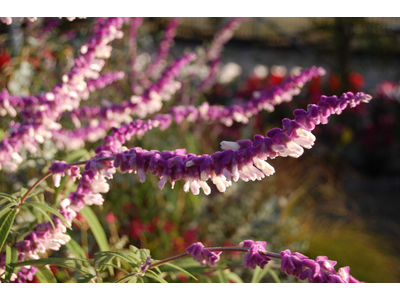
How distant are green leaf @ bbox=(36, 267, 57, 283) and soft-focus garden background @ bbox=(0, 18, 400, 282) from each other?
0.71 feet

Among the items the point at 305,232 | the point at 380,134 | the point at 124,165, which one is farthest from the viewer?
the point at 380,134

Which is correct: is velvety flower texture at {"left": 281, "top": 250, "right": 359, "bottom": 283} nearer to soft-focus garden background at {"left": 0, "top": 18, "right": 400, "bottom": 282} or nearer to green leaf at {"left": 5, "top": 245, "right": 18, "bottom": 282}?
soft-focus garden background at {"left": 0, "top": 18, "right": 400, "bottom": 282}

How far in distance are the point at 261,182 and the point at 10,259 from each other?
294 cm

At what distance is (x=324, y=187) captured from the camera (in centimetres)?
402

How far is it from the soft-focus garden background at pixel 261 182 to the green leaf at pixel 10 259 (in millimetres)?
248

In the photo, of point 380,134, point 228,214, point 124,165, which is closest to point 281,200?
point 228,214

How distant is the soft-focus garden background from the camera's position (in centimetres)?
242

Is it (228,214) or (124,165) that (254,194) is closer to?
(228,214)

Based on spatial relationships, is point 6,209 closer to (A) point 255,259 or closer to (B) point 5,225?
(B) point 5,225

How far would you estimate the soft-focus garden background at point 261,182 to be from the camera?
242 cm

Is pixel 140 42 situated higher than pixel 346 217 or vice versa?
pixel 140 42

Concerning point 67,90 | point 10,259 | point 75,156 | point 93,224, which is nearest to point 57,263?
point 10,259
